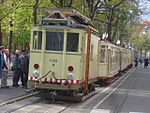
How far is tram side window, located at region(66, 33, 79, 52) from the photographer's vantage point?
14539mm

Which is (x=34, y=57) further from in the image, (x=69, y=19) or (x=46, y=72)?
(x=69, y=19)

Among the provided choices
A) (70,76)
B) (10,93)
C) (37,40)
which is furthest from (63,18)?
(10,93)

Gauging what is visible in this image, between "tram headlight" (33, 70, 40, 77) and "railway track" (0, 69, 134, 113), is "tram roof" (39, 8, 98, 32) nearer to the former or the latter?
"tram headlight" (33, 70, 40, 77)

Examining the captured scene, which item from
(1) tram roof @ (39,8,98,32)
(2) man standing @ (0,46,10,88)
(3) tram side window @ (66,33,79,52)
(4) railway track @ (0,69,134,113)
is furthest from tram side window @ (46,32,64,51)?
(2) man standing @ (0,46,10,88)

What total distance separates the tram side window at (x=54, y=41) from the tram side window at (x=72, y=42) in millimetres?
263

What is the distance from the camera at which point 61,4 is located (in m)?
30.3

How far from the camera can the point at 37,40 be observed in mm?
14891

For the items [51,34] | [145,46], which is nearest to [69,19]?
[51,34]

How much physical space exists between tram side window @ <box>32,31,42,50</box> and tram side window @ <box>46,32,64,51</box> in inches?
11.2

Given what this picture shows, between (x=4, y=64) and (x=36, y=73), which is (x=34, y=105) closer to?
(x=36, y=73)

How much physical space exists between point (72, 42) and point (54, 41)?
0.69 meters

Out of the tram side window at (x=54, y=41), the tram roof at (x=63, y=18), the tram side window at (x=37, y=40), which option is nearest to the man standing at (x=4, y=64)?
the tram side window at (x=37, y=40)

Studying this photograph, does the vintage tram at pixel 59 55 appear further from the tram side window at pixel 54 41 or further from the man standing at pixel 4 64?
the man standing at pixel 4 64

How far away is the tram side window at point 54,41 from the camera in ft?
47.9
